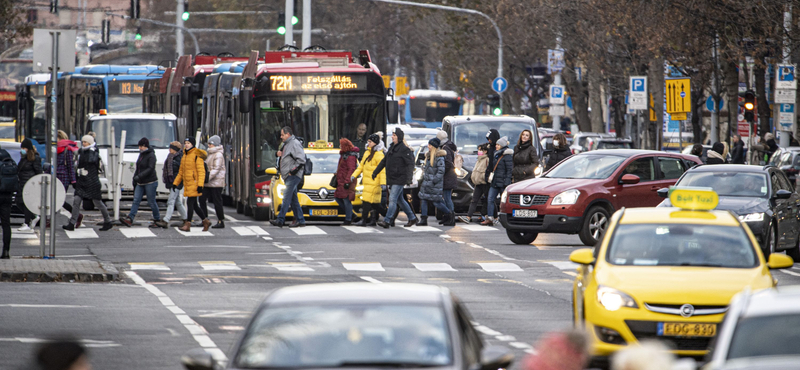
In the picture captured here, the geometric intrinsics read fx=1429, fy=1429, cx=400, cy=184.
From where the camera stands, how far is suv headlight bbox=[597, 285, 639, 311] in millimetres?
9969

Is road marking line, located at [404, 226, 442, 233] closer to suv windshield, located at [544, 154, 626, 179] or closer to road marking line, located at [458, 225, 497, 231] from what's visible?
road marking line, located at [458, 225, 497, 231]

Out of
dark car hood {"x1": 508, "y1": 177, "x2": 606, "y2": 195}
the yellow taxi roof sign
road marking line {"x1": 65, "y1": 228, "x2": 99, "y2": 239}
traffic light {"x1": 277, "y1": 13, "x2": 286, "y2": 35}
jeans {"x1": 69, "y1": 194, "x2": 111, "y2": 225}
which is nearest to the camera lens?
the yellow taxi roof sign

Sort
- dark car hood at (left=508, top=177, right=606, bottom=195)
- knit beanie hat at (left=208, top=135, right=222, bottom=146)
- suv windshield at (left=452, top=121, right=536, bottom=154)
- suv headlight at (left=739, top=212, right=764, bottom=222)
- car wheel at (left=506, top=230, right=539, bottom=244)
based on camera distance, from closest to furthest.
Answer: suv headlight at (left=739, top=212, right=764, bottom=222) → dark car hood at (left=508, top=177, right=606, bottom=195) → car wheel at (left=506, top=230, right=539, bottom=244) → knit beanie hat at (left=208, top=135, right=222, bottom=146) → suv windshield at (left=452, top=121, right=536, bottom=154)

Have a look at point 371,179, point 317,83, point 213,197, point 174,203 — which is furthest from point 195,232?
point 317,83

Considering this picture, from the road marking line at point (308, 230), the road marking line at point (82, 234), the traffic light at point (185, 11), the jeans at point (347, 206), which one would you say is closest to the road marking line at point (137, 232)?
the road marking line at point (82, 234)

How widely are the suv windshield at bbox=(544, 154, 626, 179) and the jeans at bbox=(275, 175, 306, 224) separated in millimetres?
4395

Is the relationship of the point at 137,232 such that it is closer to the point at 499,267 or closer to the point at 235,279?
the point at 235,279

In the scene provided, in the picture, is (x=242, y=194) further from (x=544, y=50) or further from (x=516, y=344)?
(x=544, y=50)

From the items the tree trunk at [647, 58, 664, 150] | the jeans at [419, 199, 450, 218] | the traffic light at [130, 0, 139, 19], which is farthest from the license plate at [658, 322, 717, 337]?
the traffic light at [130, 0, 139, 19]

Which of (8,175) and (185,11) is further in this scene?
(185,11)

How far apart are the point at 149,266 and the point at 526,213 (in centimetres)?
596

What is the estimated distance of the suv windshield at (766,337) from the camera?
262 inches

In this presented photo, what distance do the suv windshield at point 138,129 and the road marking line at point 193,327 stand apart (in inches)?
601

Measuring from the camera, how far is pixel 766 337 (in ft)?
22.1
